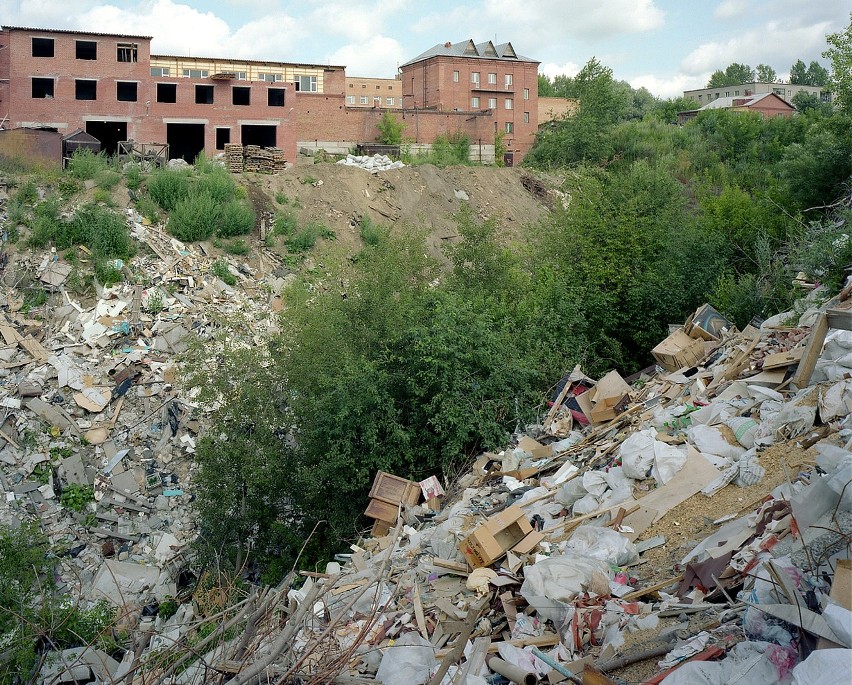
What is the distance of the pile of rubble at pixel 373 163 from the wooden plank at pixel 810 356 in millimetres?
25292

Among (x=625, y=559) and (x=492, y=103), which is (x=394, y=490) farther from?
(x=492, y=103)

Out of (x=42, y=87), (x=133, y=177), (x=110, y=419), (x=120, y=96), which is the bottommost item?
(x=110, y=419)

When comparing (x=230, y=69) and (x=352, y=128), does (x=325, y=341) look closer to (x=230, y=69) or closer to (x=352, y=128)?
(x=352, y=128)

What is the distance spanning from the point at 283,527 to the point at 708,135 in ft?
128

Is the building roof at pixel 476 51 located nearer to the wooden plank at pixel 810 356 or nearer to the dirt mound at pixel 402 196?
the dirt mound at pixel 402 196

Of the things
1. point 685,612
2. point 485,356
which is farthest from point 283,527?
point 685,612

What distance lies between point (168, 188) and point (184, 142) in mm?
9347

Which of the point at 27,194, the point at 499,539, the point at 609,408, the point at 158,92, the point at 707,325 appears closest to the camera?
the point at 499,539

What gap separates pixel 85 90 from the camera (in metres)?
29.8

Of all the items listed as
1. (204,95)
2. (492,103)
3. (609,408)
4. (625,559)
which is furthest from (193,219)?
(492,103)

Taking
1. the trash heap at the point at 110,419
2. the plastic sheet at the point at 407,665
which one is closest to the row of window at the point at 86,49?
the trash heap at the point at 110,419

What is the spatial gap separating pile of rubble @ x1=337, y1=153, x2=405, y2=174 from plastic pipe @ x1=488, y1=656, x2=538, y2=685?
28.6m

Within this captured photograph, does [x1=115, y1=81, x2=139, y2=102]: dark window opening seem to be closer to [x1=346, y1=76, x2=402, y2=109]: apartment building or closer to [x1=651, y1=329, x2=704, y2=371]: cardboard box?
[x1=651, y1=329, x2=704, y2=371]: cardboard box

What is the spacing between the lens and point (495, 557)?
276 inches
